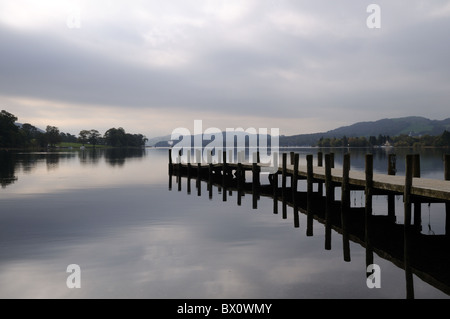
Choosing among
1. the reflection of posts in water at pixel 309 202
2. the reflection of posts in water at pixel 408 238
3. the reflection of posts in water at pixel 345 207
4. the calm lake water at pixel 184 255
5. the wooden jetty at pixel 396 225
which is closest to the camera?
the reflection of posts in water at pixel 408 238

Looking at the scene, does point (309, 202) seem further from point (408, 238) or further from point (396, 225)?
point (408, 238)

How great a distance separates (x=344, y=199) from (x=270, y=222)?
432 centimetres

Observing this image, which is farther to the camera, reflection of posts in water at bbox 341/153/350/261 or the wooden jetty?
reflection of posts in water at bbox 341/153/350/261

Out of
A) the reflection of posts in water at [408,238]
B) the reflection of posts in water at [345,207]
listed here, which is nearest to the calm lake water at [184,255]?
the reflection of posts in water at [408,238]

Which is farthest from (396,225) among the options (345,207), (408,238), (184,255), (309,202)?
(184,255)

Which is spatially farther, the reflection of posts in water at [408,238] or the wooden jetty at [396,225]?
the wooden jetty at [396,225]

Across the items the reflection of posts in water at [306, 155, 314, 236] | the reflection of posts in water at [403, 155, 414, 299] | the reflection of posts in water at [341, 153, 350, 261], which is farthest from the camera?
the reflection of posts in water at [306, 155, 314, 236]

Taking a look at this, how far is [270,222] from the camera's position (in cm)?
1959

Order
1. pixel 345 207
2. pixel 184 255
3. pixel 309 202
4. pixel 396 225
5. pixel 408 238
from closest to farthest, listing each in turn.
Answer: pixel 408 238 < pixel 184 255 < pixel 345 207 < pixel 396 225 < pixel 309 202

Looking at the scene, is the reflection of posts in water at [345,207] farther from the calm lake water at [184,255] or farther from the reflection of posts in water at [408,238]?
the reflection of posts in water at [408,238]

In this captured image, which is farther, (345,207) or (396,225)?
(396,225)

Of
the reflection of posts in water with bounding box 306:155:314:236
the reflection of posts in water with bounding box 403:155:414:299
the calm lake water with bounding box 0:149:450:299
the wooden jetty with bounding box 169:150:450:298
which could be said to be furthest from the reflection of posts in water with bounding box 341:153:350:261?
the reflection of posts in water with bounding box 403:155:414:299

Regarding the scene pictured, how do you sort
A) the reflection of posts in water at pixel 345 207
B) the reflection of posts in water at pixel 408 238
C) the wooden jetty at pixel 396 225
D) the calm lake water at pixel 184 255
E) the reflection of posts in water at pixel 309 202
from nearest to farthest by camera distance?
the reflection of posts in water at pixel 408 238 → the calm lake water at pixel 184 255 → the wooden jetty at pixel 396 225 → the reflection of posts in water at pixel 345 207 → the reflection of posts in water at pixel 309 202

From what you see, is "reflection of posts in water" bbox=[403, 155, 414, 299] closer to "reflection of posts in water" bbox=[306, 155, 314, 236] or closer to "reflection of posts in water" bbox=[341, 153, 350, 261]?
"reflection of posts in water" bbox=[341, 153, 350, 261]
